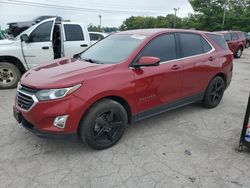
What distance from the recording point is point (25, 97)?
10.7ft

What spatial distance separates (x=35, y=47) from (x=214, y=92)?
4.87 m

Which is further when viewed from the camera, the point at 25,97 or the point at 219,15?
the point at 219,15

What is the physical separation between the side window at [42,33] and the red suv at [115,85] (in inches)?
121

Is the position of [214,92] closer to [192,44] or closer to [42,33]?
[192,44]

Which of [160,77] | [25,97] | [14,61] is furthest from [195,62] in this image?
[14,61]

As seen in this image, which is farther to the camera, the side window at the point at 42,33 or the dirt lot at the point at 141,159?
the side window at the point at 42,33

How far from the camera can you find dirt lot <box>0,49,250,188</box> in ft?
9.50

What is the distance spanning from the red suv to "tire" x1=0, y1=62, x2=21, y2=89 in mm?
3203

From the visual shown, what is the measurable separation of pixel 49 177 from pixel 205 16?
3852 centimetres

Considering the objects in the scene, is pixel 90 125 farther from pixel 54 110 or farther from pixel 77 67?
pixel 77 67

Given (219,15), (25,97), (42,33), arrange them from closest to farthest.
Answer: (25,97) < (42,33) < (219,15)

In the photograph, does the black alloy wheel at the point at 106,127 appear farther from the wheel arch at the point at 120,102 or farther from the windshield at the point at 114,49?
the windshield at the point at 114,49

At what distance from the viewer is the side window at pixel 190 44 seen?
14.8 feet

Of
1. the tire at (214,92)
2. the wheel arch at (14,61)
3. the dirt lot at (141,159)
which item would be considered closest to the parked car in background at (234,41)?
the tire at (214,92)
